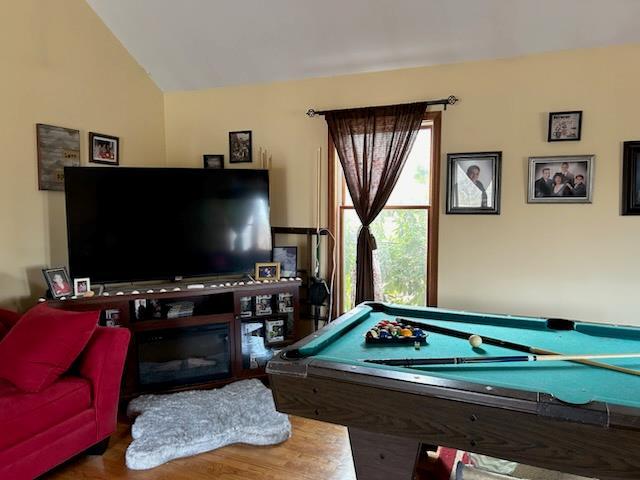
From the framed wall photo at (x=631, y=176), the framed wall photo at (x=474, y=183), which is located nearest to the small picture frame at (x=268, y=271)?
the framed wall photo at (x=474, y=183)

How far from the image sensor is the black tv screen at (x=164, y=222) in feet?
→ 10.1

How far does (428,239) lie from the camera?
3.38 metres

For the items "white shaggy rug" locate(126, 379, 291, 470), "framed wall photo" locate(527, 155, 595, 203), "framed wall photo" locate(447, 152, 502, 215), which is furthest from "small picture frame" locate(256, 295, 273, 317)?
"framed wall photo" locate(527, 155, 595, 203)

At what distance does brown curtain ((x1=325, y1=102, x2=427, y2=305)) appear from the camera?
3.30 m

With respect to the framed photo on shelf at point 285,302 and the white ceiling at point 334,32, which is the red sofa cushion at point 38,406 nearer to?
the framed photo on shelf at point 285,302

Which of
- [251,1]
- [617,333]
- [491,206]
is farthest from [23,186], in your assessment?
[617,333]

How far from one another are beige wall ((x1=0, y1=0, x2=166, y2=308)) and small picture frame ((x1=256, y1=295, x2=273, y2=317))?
1.52m

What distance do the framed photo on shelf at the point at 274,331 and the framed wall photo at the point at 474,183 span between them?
1626 millimetres

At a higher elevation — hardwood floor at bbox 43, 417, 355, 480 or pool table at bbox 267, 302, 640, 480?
pool table at bbox 267, 302, 640, 480

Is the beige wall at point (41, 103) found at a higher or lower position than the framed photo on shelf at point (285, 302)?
higher

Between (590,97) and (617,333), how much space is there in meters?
1.74

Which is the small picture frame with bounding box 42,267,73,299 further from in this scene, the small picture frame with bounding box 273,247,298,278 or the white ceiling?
the white ceiling

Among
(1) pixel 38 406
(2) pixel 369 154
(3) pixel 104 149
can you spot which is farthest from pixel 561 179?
(3) pixel 104 149

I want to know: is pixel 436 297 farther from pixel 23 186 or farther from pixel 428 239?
pixel 23 186
